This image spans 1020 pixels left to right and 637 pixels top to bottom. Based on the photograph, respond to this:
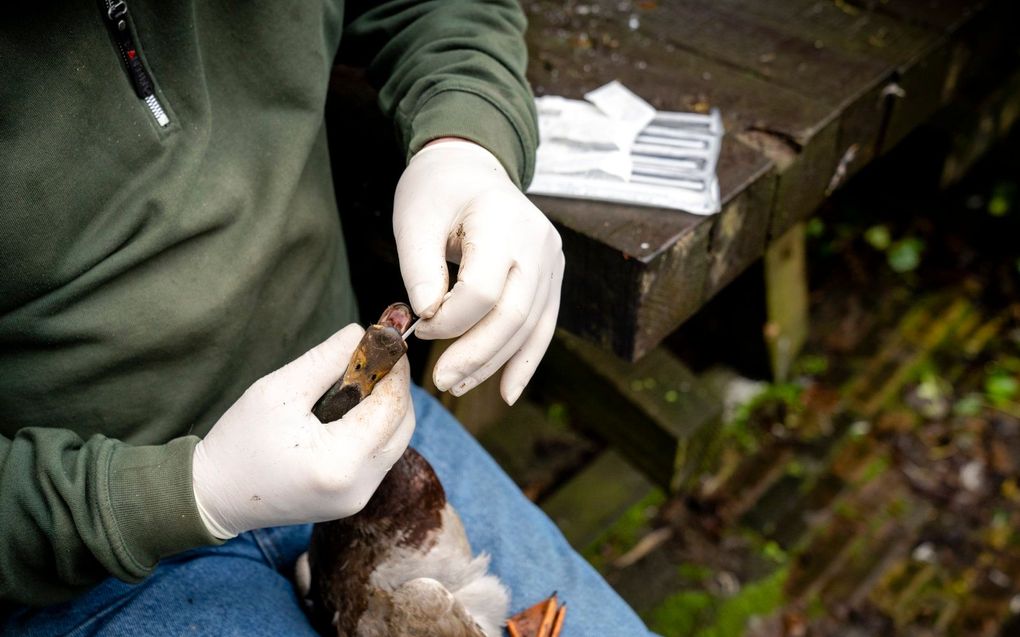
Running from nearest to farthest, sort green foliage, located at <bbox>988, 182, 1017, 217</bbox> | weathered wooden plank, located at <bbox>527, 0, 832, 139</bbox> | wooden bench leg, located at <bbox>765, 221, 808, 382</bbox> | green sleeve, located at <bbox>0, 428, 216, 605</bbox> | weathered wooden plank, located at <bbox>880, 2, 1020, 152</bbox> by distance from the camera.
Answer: green sleeve, located at <bbox>0, 428, 216, 605</bbox> < weathered wooden plank, located at <bbox>527, 0, 832, 139</bbox> < weathered wooden plank, located at <bbox>880, 2, 1020, 152</bbox> < wooden bench leg, located at <bbox>765, 221, 808, 382</bbox> < green foliage, located at <bbox>988, 182, 1017, 217</bbox>

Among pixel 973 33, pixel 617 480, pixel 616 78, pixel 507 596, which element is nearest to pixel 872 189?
pixel 973 33

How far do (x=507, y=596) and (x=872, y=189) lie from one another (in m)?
2.27

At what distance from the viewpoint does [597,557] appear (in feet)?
7.20

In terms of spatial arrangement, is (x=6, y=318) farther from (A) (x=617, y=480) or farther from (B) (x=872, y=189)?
(B) (x=872, y=189)

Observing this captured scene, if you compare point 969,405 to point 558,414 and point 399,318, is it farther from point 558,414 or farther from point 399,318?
point 399,318

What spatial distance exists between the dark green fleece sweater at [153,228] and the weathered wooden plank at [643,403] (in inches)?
32.7

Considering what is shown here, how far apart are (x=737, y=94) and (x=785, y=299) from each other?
931mm

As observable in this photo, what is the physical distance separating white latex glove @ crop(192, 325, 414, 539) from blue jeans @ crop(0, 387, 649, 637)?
4.5 inches

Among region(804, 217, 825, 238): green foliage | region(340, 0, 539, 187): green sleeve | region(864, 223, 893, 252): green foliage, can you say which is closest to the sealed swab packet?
region(340, 0, 539, 187): green sleeve

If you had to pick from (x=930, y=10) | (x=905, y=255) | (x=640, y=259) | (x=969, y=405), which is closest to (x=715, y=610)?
(x=969, y=405)

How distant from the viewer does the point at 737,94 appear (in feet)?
5.13

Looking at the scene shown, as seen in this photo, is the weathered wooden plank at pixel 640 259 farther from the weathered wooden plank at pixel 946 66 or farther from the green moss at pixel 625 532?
the green moss at pixel 625 532

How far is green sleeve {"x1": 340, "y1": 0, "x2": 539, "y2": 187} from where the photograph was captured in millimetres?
1240

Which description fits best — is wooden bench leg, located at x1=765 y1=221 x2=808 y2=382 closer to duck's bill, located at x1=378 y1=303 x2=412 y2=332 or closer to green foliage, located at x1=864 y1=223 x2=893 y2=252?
green foliage, located at x1=864 y1=223 x2=893 y2=252
